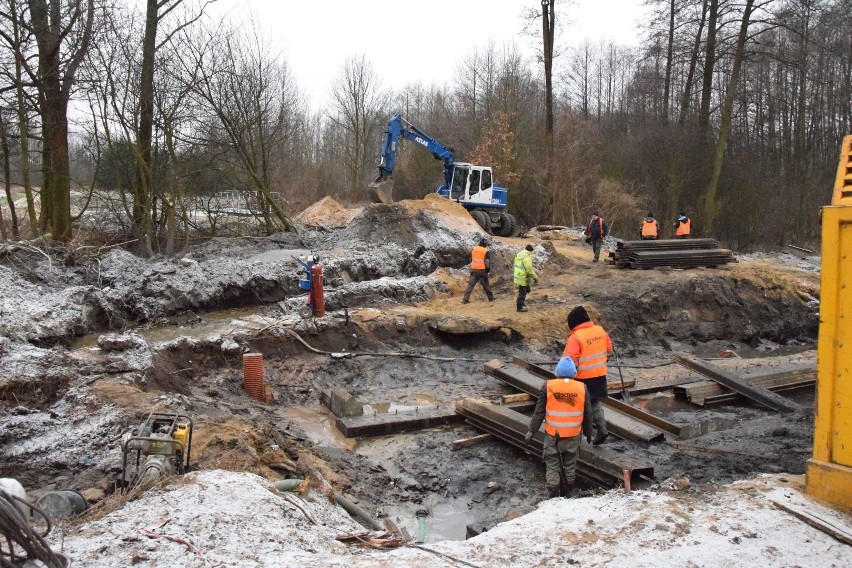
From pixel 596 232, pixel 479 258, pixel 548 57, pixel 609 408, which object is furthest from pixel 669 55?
pixel 609 408

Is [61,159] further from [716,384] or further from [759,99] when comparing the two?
[759,99]

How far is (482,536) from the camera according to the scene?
471 cm

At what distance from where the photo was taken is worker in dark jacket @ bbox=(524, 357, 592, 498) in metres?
6.38

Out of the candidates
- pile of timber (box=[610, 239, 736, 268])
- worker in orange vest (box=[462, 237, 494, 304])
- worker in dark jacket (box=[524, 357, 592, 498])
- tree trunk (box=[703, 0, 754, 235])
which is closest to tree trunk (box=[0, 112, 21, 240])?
worker in orange vest (box=[462, 237, 494, 304])

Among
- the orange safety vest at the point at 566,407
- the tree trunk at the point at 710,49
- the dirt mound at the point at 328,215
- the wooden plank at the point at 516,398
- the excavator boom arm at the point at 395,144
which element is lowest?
the wooden plank at the point at 516,398

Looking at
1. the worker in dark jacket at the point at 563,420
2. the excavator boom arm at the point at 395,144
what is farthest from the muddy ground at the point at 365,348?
the excavator boom arm at the point at 395,144

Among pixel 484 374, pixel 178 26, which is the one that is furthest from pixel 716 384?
pixel 178 26

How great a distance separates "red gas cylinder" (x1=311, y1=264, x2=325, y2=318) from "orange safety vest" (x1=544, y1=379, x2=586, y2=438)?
645cm

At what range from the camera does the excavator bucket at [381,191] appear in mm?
19109

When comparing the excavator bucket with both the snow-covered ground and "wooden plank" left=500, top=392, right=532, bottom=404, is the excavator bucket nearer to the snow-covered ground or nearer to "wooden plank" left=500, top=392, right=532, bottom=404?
"wooden plank" left=500, top=392, right=532, bottom=404

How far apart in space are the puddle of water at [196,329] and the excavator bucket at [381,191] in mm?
7268

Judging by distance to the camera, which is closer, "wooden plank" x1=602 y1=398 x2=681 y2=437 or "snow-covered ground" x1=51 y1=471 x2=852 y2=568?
"snow-covered ground" x1=51 y1=471 x2=852 y2=568

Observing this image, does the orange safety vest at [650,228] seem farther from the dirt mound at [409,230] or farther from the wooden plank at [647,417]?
the wooden plank at [647,417]

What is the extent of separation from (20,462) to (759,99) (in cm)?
3658
